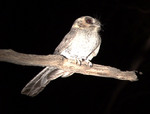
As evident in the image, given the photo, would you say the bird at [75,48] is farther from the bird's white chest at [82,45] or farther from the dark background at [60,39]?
the dark background at [60,39]

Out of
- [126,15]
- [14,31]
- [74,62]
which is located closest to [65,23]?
[14,31]

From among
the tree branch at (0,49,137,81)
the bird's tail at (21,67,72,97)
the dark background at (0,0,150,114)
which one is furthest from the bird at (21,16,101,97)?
the dark background at (0,0,150,114)

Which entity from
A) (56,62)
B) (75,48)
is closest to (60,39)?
(75,48)

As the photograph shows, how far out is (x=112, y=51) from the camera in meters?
7.39

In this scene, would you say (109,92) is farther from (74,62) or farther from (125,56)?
(74,62)

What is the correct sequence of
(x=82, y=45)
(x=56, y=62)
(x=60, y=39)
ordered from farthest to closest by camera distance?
(x=60, y=39), (x=82, y=45), (x=56, y=62)

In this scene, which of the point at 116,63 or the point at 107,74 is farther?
the point at 116,63

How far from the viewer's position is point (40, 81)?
352cm

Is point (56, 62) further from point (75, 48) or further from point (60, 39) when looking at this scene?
point (60, 39)

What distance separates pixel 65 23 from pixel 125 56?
88.5 inches

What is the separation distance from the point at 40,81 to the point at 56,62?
59 centimetres

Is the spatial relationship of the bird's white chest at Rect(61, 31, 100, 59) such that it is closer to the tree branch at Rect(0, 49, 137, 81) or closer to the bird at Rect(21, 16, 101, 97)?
the bird at Rect(21, 16, 101, 97)

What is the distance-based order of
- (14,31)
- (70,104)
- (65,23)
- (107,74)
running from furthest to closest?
(70,104) → (65,23) → (14,31) → (107,74)

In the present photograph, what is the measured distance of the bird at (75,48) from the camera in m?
3.47
